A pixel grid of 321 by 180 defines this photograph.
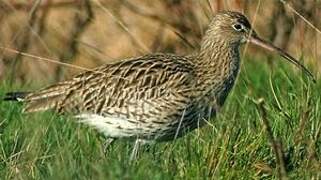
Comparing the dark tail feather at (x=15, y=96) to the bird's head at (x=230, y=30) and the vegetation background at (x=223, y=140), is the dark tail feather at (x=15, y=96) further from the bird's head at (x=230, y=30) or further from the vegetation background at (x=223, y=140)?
the bird's head at (x=230, y=30)

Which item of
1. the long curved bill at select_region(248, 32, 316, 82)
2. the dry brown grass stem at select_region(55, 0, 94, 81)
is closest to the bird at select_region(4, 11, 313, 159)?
the long curved bill at select_region(248, 32, 316, 82)

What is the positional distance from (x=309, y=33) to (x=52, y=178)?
4.70m

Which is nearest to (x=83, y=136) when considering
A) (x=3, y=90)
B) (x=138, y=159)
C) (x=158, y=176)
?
(x=138, y=159)

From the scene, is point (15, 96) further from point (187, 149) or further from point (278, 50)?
point (187, 149)

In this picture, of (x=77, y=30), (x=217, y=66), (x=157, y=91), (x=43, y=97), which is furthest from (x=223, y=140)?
(x=77, y=30)

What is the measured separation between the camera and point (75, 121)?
26.8ft

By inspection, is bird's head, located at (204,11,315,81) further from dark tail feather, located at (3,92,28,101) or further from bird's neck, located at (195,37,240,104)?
dark tail feather, located at (3,92,28,101)

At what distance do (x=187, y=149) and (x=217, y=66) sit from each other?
58.0 inches

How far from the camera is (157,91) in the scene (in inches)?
323

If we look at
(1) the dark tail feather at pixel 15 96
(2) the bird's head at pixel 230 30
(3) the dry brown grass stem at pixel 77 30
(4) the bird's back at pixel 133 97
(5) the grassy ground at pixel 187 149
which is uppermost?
(3) the dry brown grass stem at pixel 77 30

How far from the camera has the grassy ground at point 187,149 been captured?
6.52m

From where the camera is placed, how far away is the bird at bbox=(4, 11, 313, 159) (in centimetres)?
798

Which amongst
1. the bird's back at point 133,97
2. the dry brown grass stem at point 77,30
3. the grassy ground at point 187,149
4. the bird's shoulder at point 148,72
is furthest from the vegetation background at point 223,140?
the dry brown grass stem at point 77,30

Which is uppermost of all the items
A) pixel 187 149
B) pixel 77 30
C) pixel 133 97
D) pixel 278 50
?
pixel 77 30
